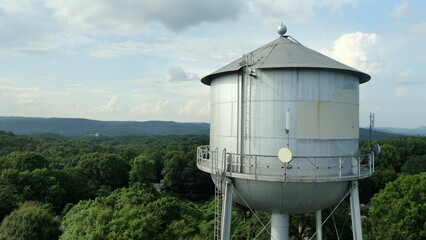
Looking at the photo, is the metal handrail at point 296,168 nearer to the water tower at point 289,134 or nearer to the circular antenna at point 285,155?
the water tower at point 289,134

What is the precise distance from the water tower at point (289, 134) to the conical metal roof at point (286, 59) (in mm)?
31

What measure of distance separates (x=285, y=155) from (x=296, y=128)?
982mm

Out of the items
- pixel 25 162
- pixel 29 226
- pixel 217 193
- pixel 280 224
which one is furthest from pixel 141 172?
pixel 280 224

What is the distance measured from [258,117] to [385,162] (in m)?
52.3

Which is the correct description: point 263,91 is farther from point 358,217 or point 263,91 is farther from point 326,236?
point 326,236

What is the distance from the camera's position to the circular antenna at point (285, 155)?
412 inches

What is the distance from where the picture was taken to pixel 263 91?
11289 mm

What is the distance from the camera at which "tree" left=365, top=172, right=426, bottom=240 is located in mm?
24266

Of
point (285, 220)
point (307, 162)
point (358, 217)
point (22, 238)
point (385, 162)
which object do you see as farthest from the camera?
point (385, 162)

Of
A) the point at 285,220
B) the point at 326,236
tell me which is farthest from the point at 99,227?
the point at 326,236

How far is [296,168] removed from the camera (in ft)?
35.7

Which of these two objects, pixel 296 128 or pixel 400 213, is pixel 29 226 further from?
pixel 400 213

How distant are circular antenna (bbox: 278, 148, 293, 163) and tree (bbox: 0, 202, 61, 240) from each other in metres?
19.3

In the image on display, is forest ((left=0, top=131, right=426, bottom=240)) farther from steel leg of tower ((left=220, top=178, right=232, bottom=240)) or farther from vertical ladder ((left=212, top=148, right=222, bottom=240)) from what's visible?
steel leg of tower ((left=220, top=178, right=232, bottom=240))
